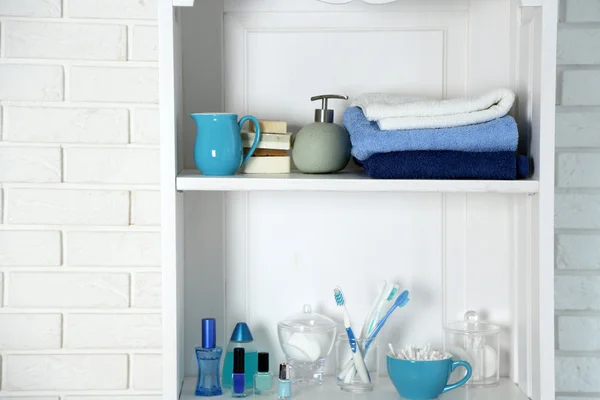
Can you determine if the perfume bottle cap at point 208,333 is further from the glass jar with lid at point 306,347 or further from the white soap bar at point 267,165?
the white soap bar at point 267,165

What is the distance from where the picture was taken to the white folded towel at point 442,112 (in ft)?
4.19

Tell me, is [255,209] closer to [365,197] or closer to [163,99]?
[365,197]

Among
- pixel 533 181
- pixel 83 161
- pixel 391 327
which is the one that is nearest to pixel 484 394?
pixel 391 327

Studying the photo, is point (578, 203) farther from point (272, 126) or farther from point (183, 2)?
point (183, 2)

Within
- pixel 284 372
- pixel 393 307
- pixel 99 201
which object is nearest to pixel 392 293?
pixel 393 307

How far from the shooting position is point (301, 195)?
4.88 ft

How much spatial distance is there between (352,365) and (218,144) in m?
0.46

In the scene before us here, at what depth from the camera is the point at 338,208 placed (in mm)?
1490

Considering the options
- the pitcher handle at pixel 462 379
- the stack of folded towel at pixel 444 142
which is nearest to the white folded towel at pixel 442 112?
the stack of folded towel at pixel 444 142

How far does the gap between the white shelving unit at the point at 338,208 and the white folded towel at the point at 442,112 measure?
19 cm

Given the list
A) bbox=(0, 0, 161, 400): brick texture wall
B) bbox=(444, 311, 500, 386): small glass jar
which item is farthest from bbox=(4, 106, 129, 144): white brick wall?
bbox=(444, 311, 500, 386): small glass jar

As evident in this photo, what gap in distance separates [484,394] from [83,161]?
84 centimetres

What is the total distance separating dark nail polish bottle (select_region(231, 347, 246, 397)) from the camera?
136 cm

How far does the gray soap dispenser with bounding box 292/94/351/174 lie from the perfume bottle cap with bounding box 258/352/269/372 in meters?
0.33
